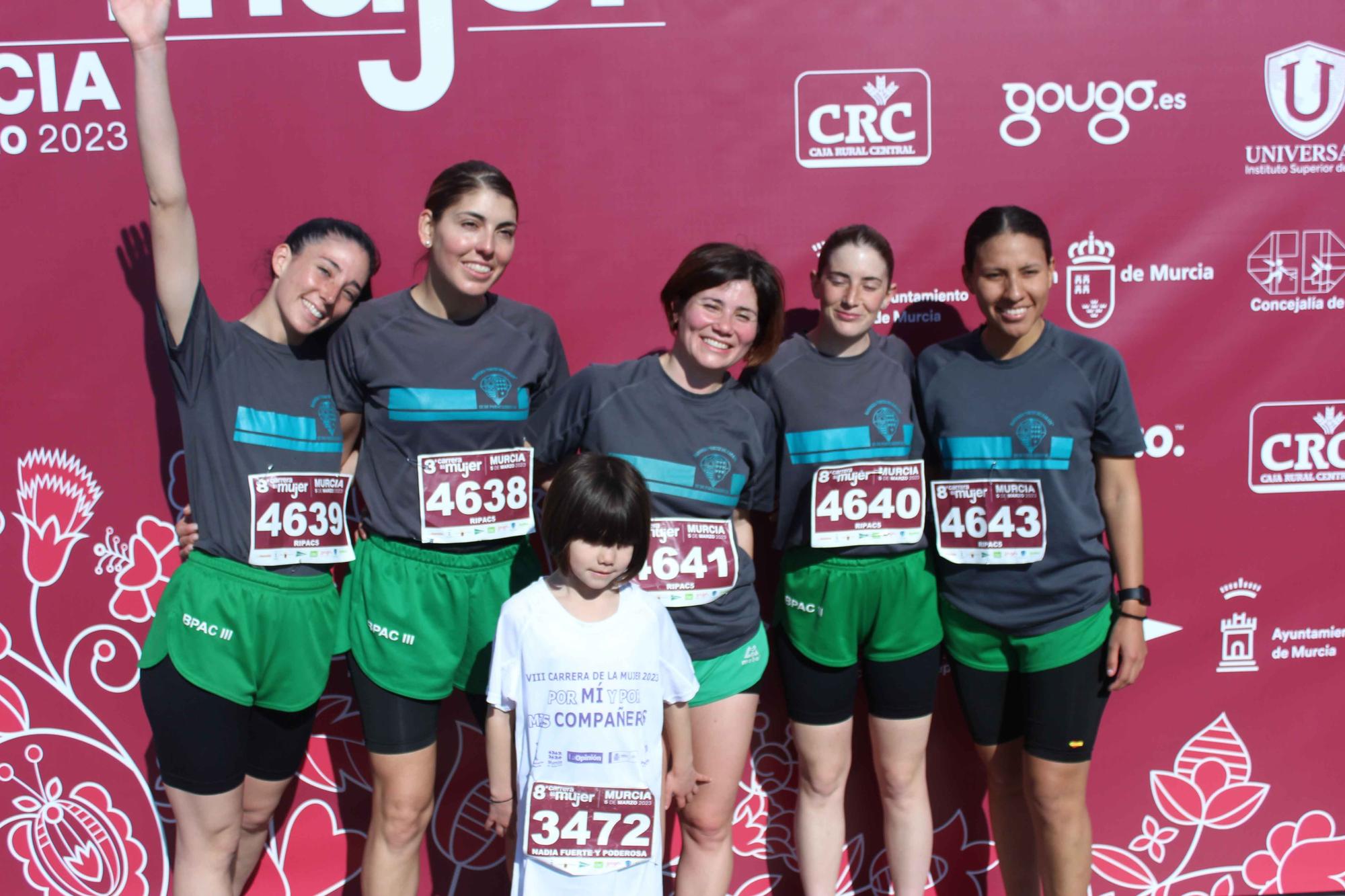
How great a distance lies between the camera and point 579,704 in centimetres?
196

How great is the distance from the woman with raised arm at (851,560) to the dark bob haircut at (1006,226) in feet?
Answer: 0.69

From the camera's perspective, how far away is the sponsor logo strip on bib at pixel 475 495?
2240 millimetres

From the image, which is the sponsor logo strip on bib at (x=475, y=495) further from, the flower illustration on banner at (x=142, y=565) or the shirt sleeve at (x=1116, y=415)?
the shirt sleeve at (x=1116, y=415)

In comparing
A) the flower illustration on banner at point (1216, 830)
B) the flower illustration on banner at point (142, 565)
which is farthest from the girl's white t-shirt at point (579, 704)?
the flower illustration on banner at point (1216, 830)

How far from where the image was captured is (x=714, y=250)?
2258 millimetres

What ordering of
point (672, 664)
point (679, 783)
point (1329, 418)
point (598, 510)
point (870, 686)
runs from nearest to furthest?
point (598, 510) → point (672, 664) → point (679, 783) → point (870, 686) → point (1329, 418)

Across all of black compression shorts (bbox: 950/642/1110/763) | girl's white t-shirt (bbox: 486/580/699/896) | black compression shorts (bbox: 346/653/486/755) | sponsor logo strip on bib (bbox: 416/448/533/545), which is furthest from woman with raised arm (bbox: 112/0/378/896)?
black compression shorts (bbox: 950/642/1110/763)

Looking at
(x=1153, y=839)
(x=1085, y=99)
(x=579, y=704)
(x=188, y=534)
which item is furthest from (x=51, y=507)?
(x=1153, y=839)

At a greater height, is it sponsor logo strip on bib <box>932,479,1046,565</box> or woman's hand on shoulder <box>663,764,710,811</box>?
sponsor logo strip on bib <box>932,479,1046,565</box>

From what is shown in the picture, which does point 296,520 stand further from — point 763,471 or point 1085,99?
point 1085,99

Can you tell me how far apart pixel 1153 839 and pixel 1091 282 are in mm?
1659

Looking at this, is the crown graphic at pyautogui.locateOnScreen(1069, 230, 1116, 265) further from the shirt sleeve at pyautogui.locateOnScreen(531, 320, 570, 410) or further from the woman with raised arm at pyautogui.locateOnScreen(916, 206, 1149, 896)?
the shirt sleeve at pyautogui.locateOnScreen(531, 320, 570, 410)

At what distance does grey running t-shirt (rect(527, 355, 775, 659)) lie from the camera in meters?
2.23

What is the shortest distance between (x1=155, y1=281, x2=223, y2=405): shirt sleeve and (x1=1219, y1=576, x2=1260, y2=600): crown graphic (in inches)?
109
